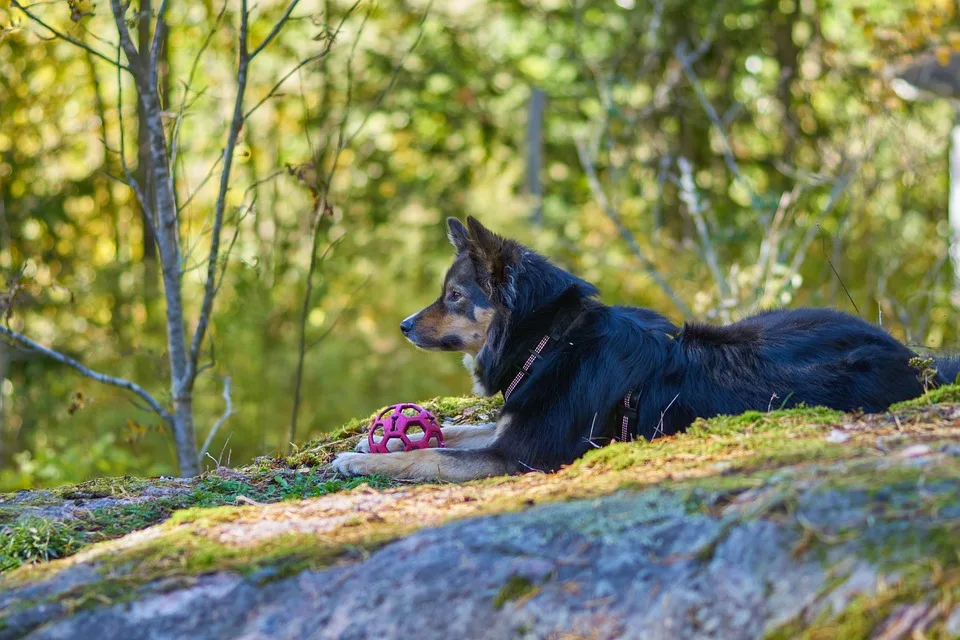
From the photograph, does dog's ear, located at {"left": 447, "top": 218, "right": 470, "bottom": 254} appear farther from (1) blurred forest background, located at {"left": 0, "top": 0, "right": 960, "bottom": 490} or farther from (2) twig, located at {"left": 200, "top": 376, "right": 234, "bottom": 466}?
(1) blurred forest background, located at {"left": 0, "top": 0, "right": 960, "bottom": 490}

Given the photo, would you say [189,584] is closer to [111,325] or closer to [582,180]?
[111,325]

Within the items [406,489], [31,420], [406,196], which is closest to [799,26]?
[406,196]

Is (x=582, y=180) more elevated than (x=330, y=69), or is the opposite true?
(x=330, y=69)

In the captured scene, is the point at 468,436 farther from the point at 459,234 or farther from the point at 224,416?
the point at 224,416

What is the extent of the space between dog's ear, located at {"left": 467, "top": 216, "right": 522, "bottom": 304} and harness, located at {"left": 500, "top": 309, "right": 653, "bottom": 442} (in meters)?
0.32

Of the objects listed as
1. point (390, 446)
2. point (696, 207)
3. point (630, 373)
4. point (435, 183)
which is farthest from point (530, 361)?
point (435, 183)

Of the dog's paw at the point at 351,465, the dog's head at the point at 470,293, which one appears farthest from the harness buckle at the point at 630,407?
the dog's paw at the point at 351,465

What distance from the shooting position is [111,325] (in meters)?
11.9

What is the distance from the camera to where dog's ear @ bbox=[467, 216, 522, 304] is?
496 cm

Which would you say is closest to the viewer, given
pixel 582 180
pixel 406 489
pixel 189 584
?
pixel 189 584

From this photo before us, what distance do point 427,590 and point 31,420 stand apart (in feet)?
34.7

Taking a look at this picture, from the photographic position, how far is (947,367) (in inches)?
177

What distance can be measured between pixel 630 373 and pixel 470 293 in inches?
45.6

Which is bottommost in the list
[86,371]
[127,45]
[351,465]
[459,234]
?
[351,465]
